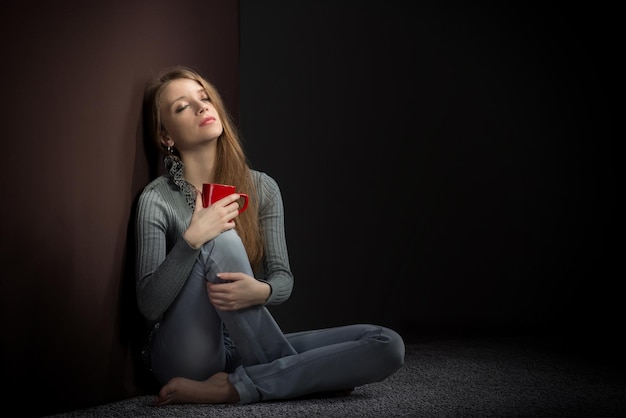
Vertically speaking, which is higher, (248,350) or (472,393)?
(248,350)

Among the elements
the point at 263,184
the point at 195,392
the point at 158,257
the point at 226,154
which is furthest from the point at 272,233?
the point at 195,392

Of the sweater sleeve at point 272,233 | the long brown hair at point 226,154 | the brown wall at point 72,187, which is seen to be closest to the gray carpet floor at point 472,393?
the brown wall at point 72,187

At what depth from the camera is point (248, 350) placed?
2316mm

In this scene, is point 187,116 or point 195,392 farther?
point 187,116

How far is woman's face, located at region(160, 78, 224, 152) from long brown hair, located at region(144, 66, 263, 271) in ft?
0.09

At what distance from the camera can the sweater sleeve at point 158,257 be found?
222 cm

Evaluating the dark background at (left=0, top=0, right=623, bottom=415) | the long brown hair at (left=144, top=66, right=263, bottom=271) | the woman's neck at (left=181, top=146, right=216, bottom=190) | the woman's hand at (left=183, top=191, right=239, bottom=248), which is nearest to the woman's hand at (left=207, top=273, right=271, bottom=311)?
the woman's hand at (left=183, top=191, right=239, bottom=248)

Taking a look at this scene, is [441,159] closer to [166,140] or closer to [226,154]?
[226,154]

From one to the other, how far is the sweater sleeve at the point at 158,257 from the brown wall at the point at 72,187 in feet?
0.30

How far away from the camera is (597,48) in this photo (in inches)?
160

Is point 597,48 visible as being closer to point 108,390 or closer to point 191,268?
point 191,268

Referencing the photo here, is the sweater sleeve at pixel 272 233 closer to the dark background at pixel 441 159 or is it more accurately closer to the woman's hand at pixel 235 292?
the woman's hand at pixel 235 292

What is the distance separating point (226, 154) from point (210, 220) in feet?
1.10

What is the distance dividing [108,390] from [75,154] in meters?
0.67
